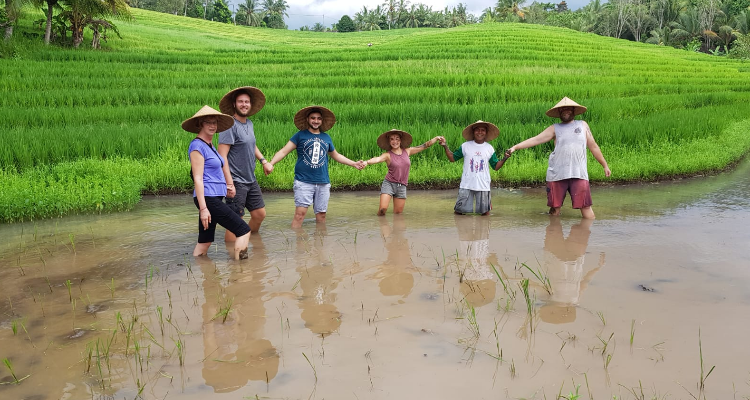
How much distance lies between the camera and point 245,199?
499 cm

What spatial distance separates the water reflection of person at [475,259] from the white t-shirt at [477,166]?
346mm

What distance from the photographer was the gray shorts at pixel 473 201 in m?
5.94

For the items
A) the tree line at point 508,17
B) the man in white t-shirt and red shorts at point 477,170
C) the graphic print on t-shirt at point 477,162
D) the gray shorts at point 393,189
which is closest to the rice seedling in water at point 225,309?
the gray shorts at point 393,189

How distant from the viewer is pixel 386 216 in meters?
6.09

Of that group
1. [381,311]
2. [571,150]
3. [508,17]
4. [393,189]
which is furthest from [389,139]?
[508,17]

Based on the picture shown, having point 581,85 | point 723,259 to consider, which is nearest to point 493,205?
point 723,259

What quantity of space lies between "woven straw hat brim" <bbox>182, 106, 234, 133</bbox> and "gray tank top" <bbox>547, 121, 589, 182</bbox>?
3.39 m

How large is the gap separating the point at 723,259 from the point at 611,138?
18.6 ft

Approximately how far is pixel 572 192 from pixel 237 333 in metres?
4.11

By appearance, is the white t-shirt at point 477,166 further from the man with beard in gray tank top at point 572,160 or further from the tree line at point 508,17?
the tree line at point 508,17

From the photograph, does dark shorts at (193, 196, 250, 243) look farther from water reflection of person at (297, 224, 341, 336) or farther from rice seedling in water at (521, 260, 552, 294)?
rice seedling in water at (521, 260, 552, 294)

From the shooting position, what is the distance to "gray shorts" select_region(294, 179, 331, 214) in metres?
5.41

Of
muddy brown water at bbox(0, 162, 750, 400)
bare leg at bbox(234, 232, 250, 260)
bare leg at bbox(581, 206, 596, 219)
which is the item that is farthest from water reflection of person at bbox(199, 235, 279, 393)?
bare leg at bbox(581, 206, 596, 219)

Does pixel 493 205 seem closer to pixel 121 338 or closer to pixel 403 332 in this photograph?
pixel 403 332
